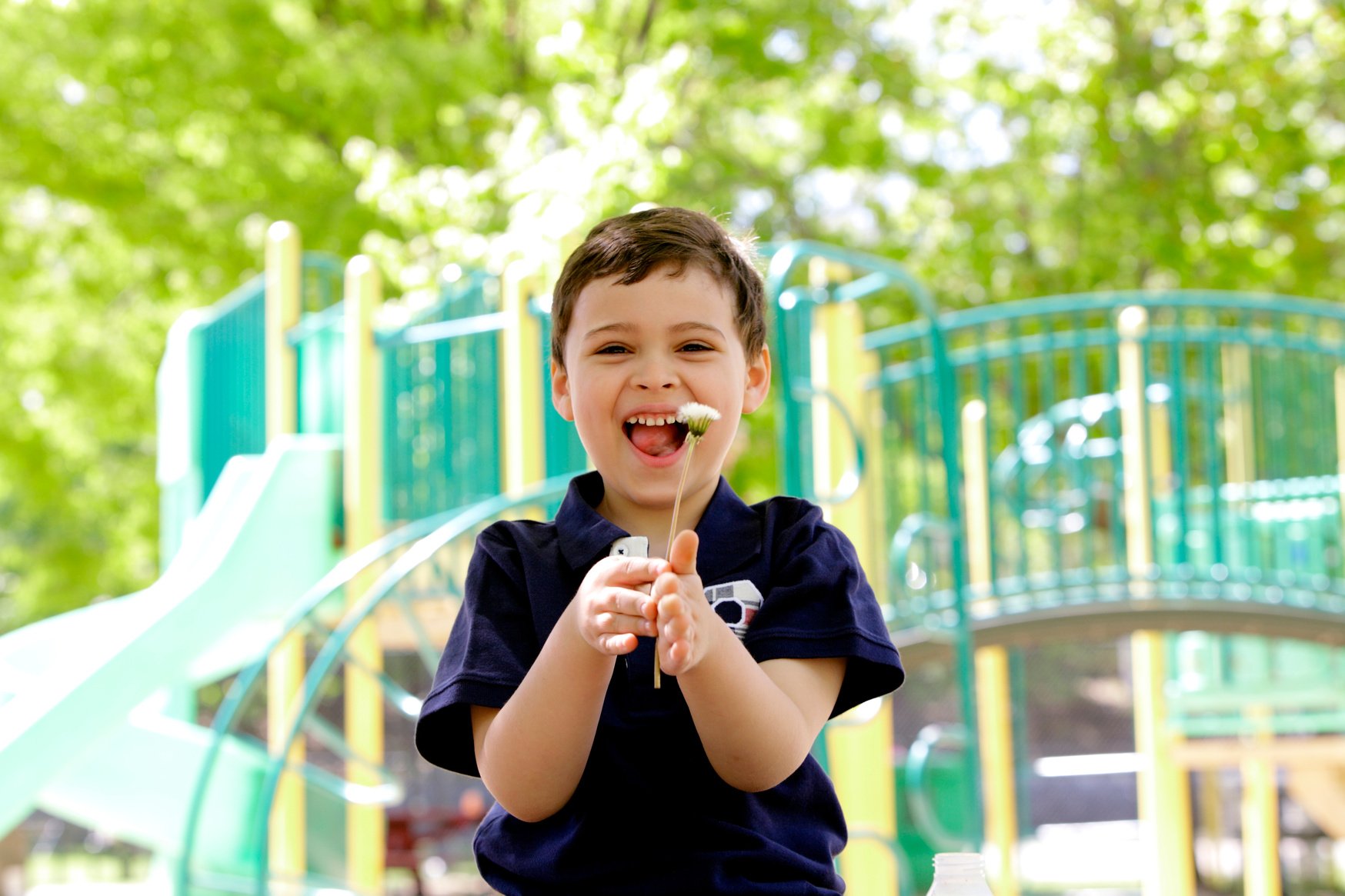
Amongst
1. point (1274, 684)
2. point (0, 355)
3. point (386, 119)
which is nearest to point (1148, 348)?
point (1274, 684)

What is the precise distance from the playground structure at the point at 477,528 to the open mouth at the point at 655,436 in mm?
2405

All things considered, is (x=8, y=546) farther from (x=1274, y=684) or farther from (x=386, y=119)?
(x=1274, y=684)

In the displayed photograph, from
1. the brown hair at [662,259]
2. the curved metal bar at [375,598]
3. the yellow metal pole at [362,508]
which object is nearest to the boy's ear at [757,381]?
the brown hair at [662,259]

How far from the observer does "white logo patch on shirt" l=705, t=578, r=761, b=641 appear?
1.59m

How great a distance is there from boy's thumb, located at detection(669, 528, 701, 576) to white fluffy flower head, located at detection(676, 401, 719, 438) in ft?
0.59

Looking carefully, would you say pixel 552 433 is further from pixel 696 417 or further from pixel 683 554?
pixel 683 554

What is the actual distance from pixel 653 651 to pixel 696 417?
0.29 metres

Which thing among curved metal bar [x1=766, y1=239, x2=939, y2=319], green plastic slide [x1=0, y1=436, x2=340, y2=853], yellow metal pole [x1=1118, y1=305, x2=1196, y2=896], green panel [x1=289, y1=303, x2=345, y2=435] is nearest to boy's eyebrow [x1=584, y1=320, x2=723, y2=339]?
curved metal bar [x1=766, y1=239, x2=939, y2=319]

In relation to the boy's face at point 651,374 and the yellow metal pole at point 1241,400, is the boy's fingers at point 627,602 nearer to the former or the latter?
the boy's face at point 651,374

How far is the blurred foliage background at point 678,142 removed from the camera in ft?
35.1

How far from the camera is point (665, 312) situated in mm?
1603

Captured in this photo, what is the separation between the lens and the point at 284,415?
6.75 metres

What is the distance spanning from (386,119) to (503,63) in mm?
1301

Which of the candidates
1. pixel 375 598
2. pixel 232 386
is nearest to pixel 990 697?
pixel 232 386
